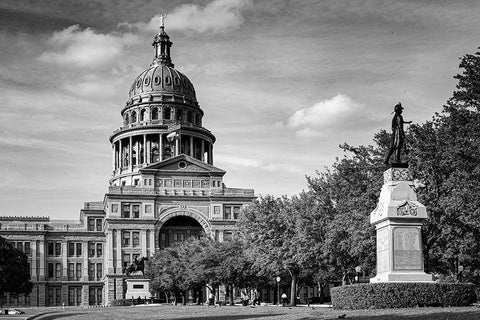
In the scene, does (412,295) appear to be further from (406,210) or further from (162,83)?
(162,83)

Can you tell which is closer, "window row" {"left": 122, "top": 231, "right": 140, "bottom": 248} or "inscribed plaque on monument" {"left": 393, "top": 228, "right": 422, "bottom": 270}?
"inscribed plaque on monument" {"left": 393, "top": 228, "right": 422, "bottom": 270}

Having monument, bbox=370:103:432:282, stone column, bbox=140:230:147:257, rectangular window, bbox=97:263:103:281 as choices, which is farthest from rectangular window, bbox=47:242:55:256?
monument, bbox=370:103:432:282

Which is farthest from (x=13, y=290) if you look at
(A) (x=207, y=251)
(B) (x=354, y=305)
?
(B) (x=354, y=305)

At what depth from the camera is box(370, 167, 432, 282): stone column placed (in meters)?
35.5

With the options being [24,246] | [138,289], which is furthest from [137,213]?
[138,289]

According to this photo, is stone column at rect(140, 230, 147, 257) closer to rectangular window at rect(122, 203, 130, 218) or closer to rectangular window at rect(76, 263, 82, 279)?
rectangular window at rect(122, 203, 130, 218)

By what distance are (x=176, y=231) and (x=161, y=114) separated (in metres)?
32.8

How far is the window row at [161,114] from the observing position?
173 metres

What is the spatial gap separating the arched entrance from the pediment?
8.40m

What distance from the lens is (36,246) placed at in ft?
503

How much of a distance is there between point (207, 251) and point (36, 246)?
210 ft

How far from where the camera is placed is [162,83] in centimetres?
17625

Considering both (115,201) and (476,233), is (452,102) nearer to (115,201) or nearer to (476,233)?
(476,233)

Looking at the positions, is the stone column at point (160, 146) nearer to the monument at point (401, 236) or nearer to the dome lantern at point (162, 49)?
the dome lantern at point (162, 49)
